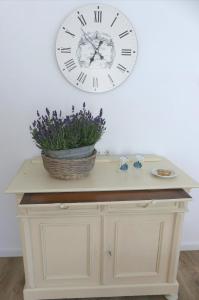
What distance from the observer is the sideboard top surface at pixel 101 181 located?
1236mm

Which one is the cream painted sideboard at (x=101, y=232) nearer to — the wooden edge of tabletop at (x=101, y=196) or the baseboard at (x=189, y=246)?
the wooden edge of tabletop at (x=101, y=196)

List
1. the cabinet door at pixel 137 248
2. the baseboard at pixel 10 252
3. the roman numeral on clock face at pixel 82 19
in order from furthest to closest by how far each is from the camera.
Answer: the baseboard at pixel 10 252 < the roman numeral on clock face at pixel 82 19 < the cabinet door at pixel 137 248

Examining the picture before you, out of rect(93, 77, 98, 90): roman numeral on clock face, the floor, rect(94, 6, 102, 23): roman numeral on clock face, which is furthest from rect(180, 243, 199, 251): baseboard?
rect(94, 6, 102, 23): roman numeral on clock face

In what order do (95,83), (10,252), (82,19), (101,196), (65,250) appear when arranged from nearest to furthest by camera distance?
1. (101,196)
2. (65,250)
3. (82,19)
4. (95,83)
5. (10,252)

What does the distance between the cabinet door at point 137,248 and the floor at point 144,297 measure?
0.21m

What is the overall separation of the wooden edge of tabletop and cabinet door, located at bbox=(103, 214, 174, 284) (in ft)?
0.46

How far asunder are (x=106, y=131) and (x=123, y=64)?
0.48m

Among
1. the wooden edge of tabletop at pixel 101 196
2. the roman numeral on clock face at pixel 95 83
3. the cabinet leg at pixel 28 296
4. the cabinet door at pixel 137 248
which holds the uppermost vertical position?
the roman numeral on clock face at pixel 95 83

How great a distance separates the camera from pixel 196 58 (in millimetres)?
1602

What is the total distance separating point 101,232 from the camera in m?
1.34

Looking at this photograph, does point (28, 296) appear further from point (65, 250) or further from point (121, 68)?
point (121, 68)

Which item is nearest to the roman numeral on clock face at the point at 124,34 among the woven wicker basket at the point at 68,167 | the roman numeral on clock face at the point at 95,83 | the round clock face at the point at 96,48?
the round clock face at the point at 96,48

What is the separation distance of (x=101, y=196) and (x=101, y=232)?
0.80ft

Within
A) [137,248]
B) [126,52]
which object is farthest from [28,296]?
[126,52]
